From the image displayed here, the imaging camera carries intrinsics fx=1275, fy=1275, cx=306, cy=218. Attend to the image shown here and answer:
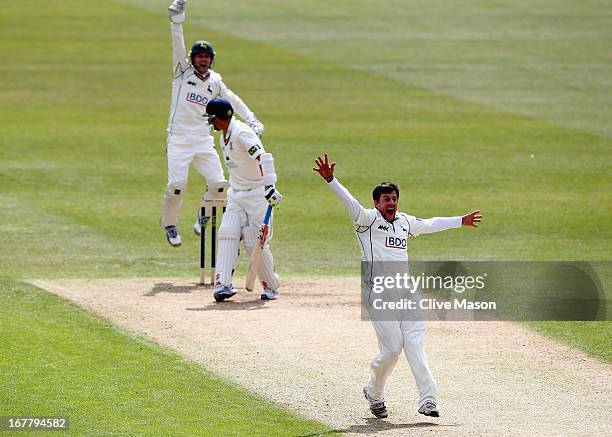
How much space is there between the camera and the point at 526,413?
10.4 m

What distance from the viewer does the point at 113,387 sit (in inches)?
437

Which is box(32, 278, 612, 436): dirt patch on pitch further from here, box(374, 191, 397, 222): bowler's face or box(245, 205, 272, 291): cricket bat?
box(374, 191, 397, 222): bowler's face

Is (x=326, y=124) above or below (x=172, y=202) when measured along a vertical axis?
above

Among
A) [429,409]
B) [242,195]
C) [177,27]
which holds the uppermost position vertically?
[177,27]

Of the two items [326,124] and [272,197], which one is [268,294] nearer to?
[272,197]

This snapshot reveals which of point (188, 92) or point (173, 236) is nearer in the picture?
point (188, 92)

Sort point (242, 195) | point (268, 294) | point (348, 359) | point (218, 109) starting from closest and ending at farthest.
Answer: point (348, 359) < point (218, 109) < point (242, 195) < point (268, 294)

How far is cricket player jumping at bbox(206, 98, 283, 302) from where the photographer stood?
47.2 ft

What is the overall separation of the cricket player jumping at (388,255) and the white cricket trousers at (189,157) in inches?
250

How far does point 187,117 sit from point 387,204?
22.4 feet

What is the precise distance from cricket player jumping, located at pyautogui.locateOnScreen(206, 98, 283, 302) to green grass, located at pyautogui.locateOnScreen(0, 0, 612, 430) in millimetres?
2084

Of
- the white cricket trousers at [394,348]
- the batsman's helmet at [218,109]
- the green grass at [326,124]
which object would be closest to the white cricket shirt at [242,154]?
the batsman's helmet at [218,109]

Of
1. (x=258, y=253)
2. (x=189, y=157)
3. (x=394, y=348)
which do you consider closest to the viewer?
(x=394, y=348)

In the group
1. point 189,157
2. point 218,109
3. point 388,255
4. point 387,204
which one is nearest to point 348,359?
point 388,255
